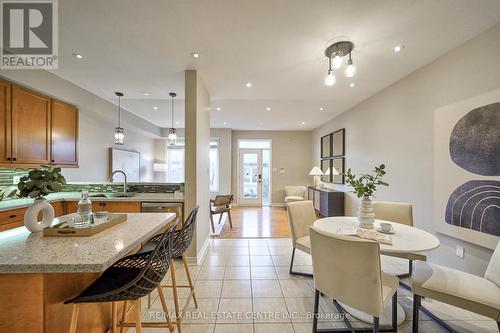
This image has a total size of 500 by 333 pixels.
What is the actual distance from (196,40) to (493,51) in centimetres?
290

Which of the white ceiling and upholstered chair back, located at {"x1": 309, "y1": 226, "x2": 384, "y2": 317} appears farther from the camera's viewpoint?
the white ceiling

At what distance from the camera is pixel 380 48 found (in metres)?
2.21

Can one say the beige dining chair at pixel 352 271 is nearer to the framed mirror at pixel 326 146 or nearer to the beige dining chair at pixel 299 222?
the beige dining chair at pixel 299 222

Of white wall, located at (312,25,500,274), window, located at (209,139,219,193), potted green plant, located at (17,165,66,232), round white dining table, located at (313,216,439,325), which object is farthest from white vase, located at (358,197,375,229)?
window, located at (209,139,219,193)

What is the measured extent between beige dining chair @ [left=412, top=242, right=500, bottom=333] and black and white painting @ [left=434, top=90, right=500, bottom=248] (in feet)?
1.80

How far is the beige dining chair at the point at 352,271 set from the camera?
4.12 ft

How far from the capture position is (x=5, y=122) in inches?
91.8

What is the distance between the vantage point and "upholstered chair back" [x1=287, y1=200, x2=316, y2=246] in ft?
8.19

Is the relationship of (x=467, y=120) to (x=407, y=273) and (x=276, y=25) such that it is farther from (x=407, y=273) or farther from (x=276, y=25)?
(x=276, y=25)

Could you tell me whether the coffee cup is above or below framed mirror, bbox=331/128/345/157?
below

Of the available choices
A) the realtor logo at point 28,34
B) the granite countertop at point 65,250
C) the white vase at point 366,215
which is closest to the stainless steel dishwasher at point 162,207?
the granite countertop at point 65,250

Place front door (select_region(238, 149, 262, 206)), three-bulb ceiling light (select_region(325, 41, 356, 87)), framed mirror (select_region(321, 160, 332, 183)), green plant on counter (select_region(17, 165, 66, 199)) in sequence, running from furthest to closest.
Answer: front door (select_region(238, 149, 262, 206)), framed mirror (select_region(321, 160, 332, 183)), three-bulb ceiling light (select_region(325, 41, 356, 87)), green plant on counter (select_region(17, 165, 66, 199))

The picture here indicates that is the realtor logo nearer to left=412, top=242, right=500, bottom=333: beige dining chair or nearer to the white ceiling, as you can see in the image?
the white ceiling

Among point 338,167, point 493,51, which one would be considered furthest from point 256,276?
point 338,167
